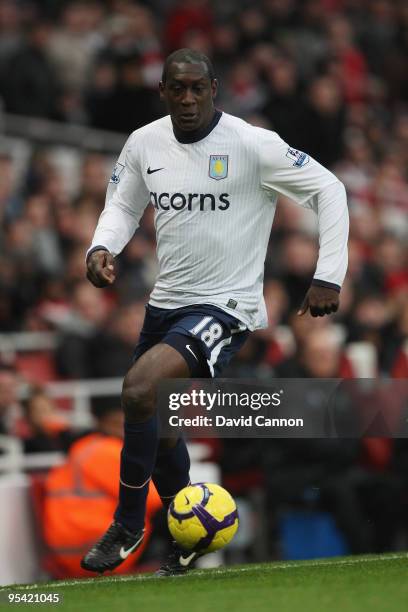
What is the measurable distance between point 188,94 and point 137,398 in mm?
1419

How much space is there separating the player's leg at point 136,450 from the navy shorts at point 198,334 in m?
0.09

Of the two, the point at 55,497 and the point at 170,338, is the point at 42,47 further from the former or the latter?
the point at 170,338

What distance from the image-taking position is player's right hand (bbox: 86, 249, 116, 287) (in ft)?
23.4

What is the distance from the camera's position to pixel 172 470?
296 inches

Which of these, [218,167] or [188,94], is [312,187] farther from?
[188,94]

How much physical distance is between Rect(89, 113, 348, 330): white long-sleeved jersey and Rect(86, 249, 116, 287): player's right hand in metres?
0.17

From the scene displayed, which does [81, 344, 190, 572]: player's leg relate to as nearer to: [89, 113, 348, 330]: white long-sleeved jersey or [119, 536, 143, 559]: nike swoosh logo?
[119, 536, 143, 559]: nike swoosh logo

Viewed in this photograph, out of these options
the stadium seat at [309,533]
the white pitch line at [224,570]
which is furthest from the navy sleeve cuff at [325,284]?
the stadium seat at [309,533]

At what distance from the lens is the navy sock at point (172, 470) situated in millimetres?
7480

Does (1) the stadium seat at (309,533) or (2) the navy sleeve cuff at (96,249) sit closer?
(2) the navy sleeve cuff at (96,249)

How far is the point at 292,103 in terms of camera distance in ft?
49.8

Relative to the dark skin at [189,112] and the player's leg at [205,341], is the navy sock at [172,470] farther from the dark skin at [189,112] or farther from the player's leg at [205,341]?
the dark skin at [189,112]

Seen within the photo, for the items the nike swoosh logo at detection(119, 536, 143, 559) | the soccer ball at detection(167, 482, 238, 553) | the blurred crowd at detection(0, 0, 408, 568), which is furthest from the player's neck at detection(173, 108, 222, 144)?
the blurred crowd at detection(0, 0, 408, 568)

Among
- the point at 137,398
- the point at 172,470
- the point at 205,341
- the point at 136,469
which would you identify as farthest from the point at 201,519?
the point at 205,341
